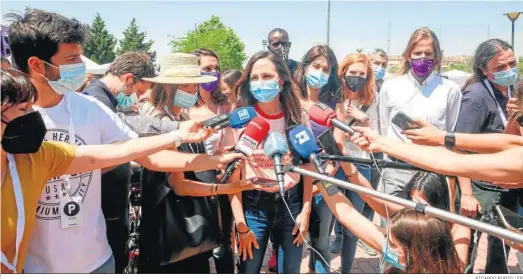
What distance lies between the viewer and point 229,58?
125ft

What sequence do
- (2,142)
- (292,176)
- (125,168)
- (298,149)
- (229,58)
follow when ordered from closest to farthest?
(2,142)
(298,149)
(125,168)
(292,176)
(229,58)

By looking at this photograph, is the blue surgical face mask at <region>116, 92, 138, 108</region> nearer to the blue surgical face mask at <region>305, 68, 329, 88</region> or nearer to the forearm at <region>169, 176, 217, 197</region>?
the blue surgical face mask at <region>305, 68, 329, 88</region>

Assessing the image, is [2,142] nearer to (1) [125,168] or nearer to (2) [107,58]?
(1) [125,168]

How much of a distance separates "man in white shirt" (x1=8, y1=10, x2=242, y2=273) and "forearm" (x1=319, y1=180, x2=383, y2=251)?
3.46 ft

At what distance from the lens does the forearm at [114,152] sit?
1682 mm

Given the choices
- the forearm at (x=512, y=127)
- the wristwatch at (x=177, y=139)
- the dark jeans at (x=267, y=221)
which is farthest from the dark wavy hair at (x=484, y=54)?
the wristwatch at (x=177, y=139)

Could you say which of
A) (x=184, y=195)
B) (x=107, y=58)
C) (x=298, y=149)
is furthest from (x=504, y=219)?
(x=107, y=58)

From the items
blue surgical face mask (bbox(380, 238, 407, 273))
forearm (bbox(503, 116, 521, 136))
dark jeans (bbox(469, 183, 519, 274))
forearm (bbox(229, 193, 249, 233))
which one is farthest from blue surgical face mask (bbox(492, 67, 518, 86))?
forearm (bbox(229, 193, 249, 233))

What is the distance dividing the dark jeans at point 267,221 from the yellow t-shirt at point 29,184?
3.99 feet

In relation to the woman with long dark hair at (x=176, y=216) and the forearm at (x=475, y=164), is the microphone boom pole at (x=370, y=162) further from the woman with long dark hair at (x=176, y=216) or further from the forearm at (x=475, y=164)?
the woman with long dark hair at (x=176, y=216)

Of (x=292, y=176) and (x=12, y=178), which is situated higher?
(x=12, y=178)

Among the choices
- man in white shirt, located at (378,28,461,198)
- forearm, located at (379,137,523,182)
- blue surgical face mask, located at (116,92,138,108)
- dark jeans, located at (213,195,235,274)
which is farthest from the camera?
blue surgical face mask, located at (116,92,138,108)

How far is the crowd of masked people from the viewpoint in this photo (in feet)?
5.42

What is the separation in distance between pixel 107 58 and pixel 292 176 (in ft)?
147
